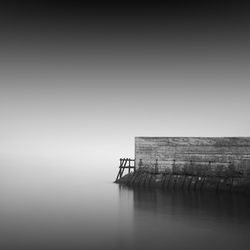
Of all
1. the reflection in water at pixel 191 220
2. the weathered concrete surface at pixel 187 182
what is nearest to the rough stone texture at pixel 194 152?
the weathered concrete surface at pixel 187 182

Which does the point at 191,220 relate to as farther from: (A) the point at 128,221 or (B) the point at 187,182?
(B) the point at 187,182

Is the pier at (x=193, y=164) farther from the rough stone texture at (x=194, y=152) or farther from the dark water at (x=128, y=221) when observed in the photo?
the dark water at (x=128, y=221)

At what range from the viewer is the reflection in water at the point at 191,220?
60.3 ft

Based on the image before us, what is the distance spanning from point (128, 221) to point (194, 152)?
50.6 ft

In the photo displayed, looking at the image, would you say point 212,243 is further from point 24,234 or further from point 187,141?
point 187,141

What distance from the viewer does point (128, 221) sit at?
2383 cm

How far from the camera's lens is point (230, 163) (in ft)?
115

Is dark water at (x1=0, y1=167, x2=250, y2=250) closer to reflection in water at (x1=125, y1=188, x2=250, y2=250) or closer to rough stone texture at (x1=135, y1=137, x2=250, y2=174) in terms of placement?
reflection in water at (x1=125, y1=188, x2=250, y2=250)

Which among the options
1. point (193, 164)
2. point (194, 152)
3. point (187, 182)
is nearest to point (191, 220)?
point (187, 182)

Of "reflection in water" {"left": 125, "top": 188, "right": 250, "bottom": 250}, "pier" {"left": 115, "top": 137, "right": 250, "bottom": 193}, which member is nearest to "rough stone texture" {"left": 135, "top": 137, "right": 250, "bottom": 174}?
"pier" {"left": 115, "top": 137, "right": 250, "bottom": 193}

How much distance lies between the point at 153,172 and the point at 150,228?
17.7m

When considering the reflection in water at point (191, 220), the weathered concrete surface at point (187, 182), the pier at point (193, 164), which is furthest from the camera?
the pier at point (193, 164)

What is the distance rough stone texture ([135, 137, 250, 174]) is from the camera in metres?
34.8

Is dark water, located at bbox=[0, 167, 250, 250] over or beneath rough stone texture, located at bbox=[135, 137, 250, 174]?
beneath
